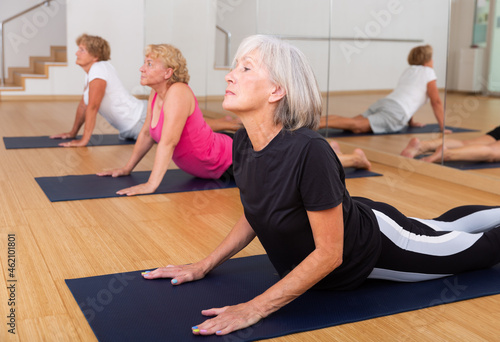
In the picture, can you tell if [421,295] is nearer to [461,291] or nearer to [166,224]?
[461,291]

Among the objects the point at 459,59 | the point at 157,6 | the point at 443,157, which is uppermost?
the point at 157,6

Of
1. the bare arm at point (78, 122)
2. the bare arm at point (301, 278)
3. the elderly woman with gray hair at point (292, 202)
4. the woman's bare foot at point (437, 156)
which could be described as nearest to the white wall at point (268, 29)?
the woman's bare foot at point (437, 156)

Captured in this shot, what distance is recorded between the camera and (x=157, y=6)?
7.57 m

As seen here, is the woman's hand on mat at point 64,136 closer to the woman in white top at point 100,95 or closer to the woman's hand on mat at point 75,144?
the woman in white top at point 100,95

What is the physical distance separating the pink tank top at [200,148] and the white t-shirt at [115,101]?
1371 mm

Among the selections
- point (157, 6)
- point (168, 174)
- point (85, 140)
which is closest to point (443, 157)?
point (168, 174)

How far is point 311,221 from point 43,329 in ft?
2.54

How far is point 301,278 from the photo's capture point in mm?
1495

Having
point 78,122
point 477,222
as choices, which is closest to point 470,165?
point 477,222

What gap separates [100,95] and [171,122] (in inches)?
63.7

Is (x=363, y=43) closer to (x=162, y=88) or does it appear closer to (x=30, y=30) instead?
(x=162, y=88)

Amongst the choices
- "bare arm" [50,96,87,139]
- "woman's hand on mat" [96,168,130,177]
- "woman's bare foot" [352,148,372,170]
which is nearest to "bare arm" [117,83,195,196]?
"woman's hand on mat" [96,168,130,177]

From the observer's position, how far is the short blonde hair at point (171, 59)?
3.10 m

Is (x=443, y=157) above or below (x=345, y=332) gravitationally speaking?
above
